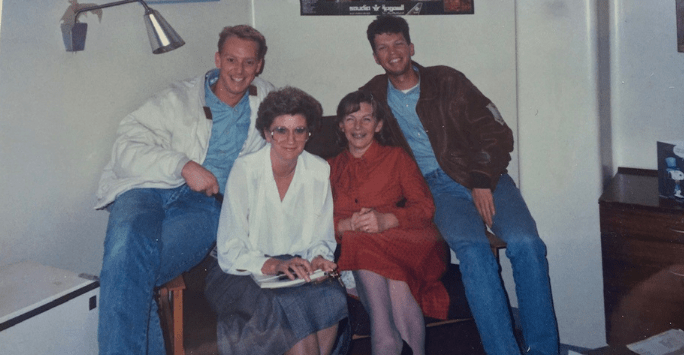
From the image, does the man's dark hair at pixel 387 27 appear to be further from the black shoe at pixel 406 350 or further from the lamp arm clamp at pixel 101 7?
the black shoe at pixel 406 350

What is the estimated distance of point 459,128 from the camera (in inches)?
94.9

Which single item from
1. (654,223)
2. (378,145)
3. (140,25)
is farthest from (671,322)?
(140,25)

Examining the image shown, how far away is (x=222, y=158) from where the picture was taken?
2289 millimetres

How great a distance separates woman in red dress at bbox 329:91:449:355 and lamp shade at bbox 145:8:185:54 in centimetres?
74

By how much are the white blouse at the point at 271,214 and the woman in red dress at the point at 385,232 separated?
115mm

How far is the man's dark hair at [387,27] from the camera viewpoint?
243 cm

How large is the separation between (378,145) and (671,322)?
1341 millimetres

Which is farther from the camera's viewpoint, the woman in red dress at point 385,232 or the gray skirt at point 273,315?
the woman in red dress at point 385,232

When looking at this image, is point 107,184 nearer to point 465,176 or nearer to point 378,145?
point 378,145

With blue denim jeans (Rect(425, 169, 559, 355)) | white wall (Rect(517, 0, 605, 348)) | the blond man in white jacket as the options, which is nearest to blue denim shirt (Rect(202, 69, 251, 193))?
the blond man in white jacket

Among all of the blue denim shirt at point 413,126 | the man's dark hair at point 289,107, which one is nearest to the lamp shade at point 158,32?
the man's dark hair at point 289,107

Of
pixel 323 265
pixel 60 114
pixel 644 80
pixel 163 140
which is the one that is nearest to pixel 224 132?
pixel 163 140

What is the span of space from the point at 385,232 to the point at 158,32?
119 cm

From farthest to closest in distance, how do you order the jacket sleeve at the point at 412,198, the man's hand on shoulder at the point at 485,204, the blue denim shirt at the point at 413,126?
the blue denim shirt at the point at 413,126
the man's hand on shoulder at the point at 485,204
the jacket sleeve at the point at 412,198
